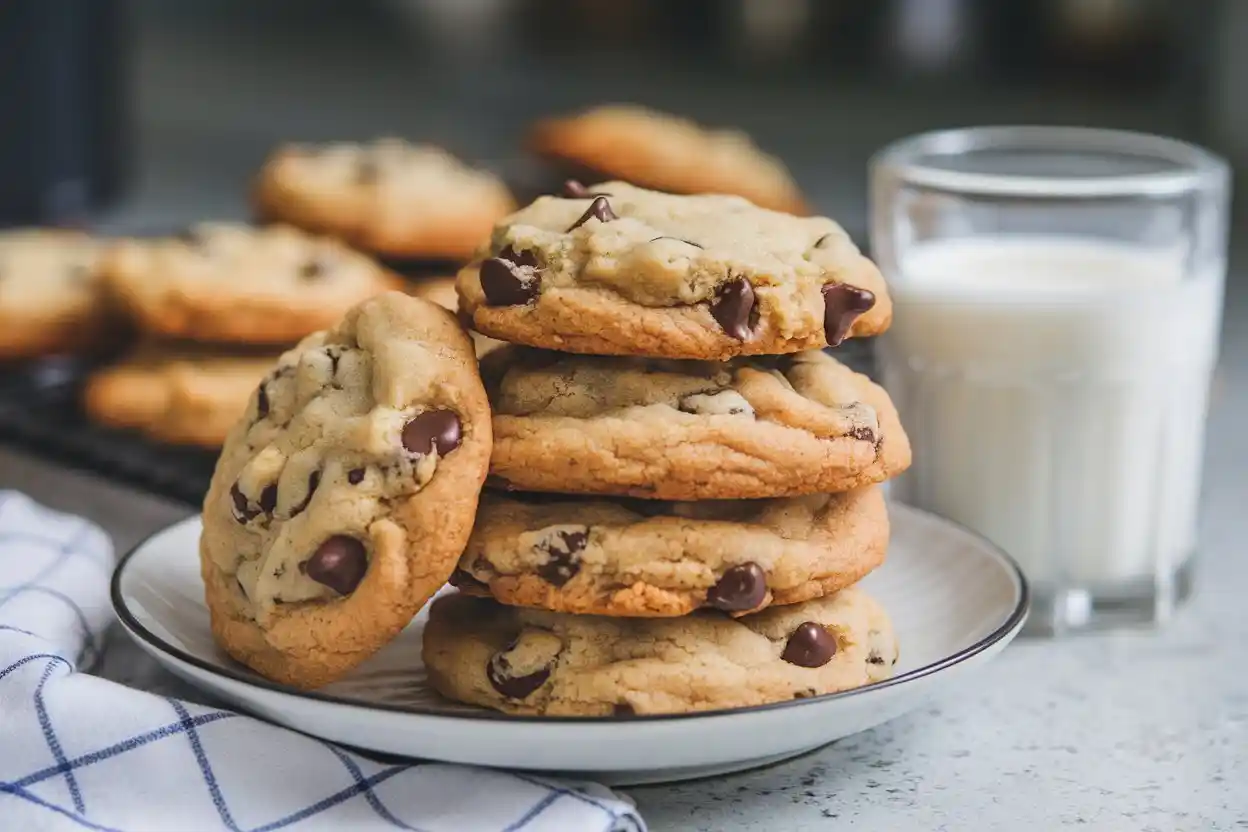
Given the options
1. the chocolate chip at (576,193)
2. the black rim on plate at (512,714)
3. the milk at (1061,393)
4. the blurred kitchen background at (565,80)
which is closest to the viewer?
the black rim on plate at (512,714)

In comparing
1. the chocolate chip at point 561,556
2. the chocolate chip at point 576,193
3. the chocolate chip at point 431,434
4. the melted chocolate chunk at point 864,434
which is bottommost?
the chocolate chip at point 561,556

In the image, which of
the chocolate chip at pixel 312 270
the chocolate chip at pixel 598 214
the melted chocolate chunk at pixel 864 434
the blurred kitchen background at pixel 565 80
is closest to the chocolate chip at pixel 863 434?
the melted chocolate chunk at pixel 864 434

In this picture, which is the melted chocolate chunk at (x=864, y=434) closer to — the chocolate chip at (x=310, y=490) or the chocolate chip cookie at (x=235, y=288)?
the chocolate chip at (x=310, y=490)

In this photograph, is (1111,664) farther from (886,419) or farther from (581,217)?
(581,217)

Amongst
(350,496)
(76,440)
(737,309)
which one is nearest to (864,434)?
(737,309)

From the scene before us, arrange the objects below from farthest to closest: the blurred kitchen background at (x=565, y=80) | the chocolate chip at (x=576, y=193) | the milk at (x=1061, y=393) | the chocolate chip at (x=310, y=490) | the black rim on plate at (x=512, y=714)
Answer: the blurred kitchen background at (x=565, y=80) < the milk at (x=1061, y=393) < the chocolate chip at (x=576, y=193) < the chocolate chip at (x=310, y=490) < the black rim on plate at (x=512, y=714)

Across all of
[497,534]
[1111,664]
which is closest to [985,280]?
[1111,664]

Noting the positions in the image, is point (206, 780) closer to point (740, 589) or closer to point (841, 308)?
point (740, 589)
